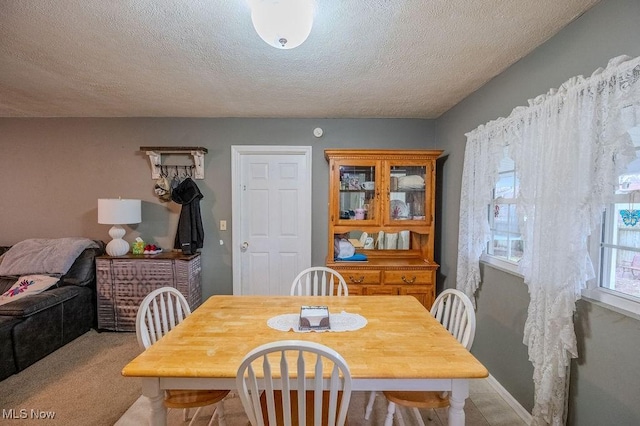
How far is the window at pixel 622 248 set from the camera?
1274 millimetres

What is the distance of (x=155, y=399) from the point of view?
120 cm

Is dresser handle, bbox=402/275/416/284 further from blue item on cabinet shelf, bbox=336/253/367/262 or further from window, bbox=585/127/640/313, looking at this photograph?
window, bbox=585/127/640/313

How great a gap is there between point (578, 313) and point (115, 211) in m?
3.82

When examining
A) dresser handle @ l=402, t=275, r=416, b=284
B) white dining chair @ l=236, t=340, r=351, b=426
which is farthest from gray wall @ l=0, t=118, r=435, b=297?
white dining chair @ l=236, t=340, r=351, b=426

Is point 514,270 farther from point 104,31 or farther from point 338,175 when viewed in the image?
point 104,31

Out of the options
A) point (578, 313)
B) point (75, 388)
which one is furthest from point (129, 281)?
point (578, 313)

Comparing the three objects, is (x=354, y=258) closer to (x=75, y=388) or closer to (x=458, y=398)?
(x=458, y=398)

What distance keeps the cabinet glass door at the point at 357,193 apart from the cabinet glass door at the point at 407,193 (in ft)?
0.56

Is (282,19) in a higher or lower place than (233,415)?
higher

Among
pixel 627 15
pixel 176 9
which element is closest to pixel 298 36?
pixel 176 9

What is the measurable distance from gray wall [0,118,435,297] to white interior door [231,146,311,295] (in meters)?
0.12

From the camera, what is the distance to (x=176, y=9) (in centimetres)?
146

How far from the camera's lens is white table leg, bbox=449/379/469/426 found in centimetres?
117

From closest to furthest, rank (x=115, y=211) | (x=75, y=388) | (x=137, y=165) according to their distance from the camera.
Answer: (x=75, y=388) → (x=115, y=211) → (x=137, y=165)
